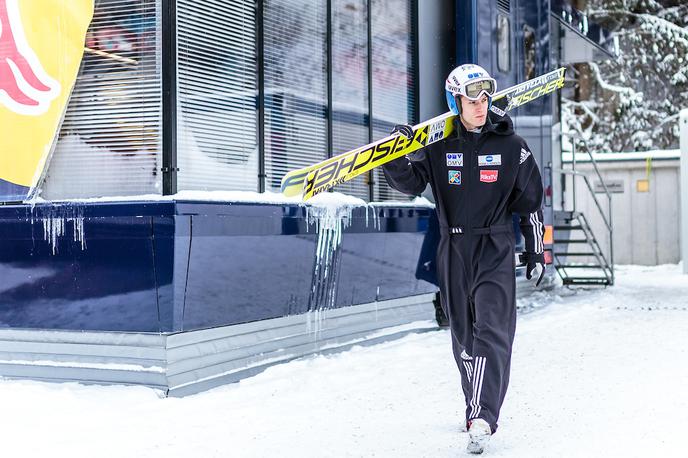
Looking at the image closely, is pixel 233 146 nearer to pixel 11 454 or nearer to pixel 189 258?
pixel 189 258

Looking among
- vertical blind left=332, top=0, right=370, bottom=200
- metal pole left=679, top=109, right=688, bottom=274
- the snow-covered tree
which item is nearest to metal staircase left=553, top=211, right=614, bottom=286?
metal pole left=679, top=109, right=688, bottom=274

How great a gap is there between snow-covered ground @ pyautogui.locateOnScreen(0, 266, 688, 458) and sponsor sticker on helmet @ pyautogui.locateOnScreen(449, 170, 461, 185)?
3.80 feet

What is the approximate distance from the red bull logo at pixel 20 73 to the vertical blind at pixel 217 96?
2.48 feet

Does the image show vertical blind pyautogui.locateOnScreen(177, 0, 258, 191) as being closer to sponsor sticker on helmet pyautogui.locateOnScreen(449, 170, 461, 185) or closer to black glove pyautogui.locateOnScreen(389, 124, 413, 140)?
black glove pyautogui.locateOnScreen(389, 124, 413, 140)

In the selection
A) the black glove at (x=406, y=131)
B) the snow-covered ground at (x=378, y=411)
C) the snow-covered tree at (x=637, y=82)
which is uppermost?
the snow-covered tree at (x=637, y=82)

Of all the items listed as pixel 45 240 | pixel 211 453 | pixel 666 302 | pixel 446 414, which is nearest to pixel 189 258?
pixel 45 240

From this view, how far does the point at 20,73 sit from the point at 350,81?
2.43m

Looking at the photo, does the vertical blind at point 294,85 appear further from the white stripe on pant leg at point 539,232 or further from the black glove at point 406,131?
the white stripe on pant leg at point 539,232

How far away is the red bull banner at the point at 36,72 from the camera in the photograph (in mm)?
5074

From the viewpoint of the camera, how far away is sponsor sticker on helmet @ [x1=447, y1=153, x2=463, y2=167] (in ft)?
13.5

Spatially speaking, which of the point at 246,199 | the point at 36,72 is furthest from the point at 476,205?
the point at 36,72

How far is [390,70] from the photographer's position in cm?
717

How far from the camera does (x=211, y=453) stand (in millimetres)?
3916

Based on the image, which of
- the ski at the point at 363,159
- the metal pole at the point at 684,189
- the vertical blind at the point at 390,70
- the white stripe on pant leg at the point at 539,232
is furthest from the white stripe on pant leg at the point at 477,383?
the metal pole at the point at 684,189
